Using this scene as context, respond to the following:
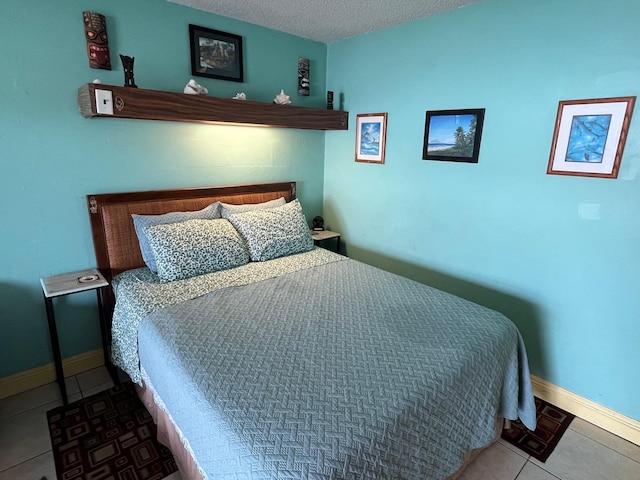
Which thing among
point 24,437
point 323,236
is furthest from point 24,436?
point 323,236

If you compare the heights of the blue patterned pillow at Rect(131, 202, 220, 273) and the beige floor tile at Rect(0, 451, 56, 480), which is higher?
the blue patterned pillow at Rect(131, 202, 220, 273)

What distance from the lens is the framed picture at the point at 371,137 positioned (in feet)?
9.45

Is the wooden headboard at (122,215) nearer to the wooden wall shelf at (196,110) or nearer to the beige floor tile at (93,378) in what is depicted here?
the wooden wall shelf at (196,110)

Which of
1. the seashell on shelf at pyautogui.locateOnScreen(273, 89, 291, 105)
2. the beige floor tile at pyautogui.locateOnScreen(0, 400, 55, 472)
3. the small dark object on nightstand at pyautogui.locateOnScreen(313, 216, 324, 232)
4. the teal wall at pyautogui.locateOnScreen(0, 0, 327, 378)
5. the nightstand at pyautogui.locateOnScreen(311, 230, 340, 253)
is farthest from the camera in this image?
the small dark object on nightstand at pyautogui.locateOnScreen(313, 216, 324, 232)

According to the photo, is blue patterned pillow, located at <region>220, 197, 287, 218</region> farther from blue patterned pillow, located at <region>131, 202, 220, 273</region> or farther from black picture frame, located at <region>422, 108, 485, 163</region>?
black picture frame, located at <region>422, 108, 485, 163</region>

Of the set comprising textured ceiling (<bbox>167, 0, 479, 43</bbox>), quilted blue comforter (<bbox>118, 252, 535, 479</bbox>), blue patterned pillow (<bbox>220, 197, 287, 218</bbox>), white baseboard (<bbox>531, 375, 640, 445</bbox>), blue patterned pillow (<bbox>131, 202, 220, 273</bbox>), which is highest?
textured ceiling (<bbox>167, 0, 479, 43</bbox>)

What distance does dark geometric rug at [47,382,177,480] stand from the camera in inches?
65.1

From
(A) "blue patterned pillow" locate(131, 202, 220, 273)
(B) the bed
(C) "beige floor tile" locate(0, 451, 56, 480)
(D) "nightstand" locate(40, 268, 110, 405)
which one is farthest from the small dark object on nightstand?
(C) "beige floor tile" locate(0, 451, 56, 480)

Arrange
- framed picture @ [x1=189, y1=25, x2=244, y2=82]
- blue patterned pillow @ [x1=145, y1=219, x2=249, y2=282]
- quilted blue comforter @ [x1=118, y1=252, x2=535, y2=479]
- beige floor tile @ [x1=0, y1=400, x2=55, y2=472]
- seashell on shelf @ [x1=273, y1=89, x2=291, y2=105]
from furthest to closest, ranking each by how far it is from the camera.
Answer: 1. seashell on shelf @ [x1=273, y1=89, x2=291, y2=105]
2. framed picture @ [x1=189, y1=25, x2=244, y2=82]
3. blue patterned pillow @ [x1=145, y1=219, x2=249, y2=282]
4. beige floor tile @ [x1=0, y1=400, x2=55, y2=472]
5. quilted blue comforter @ [x1=118, y1=252, x2=535, y2=479]

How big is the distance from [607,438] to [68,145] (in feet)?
11.5

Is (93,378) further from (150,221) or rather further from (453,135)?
(453,135)

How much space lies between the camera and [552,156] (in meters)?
2.00

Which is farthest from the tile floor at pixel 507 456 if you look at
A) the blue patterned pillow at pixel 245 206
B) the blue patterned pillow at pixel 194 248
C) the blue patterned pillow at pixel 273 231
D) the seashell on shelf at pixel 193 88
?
the seashell on shelf at pixel 193 88

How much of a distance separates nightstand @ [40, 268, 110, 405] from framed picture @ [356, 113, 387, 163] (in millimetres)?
2167
